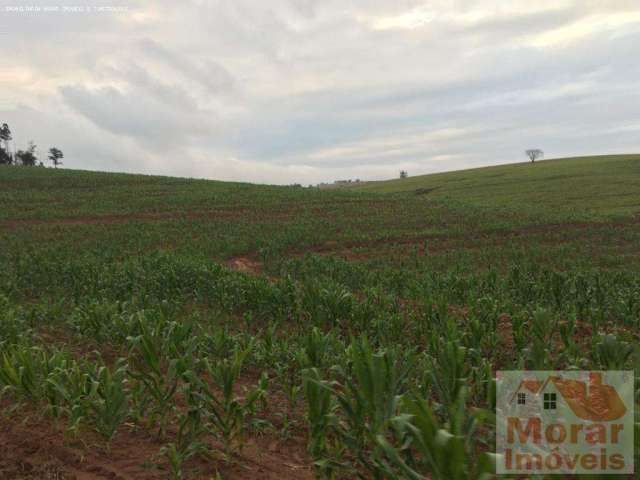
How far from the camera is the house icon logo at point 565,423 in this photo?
2.78 metres

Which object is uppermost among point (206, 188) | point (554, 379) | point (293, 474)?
point (206, 188)

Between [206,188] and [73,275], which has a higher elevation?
[206,188]

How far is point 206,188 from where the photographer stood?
132 ft

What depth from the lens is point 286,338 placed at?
6730 millimetres

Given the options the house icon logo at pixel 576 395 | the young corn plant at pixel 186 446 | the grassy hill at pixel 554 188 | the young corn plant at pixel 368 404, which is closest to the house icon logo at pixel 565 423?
the house icon logo at pixel 576 395

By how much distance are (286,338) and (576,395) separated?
3.78m

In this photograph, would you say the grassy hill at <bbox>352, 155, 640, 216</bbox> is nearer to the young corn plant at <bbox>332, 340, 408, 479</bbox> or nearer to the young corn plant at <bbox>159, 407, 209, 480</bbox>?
the young corn plant at <bbox>332, 340, 408, 479</bbox>

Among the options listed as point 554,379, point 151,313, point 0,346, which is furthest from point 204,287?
point 554,379

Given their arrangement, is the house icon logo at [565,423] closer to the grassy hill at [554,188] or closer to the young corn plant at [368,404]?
the young corn plant at [368,404]

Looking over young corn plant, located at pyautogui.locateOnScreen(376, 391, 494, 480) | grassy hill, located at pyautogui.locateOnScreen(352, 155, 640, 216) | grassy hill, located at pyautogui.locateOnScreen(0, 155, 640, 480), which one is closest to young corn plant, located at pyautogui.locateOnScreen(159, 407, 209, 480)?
grassy hill, located at pyautogui.locateOnScreen(0, 155, 640, 480)

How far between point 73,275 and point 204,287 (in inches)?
144

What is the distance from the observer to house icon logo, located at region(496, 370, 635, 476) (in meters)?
2.78

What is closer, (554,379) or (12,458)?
(12,458)

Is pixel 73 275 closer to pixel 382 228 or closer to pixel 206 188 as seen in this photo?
pixel 382 228
